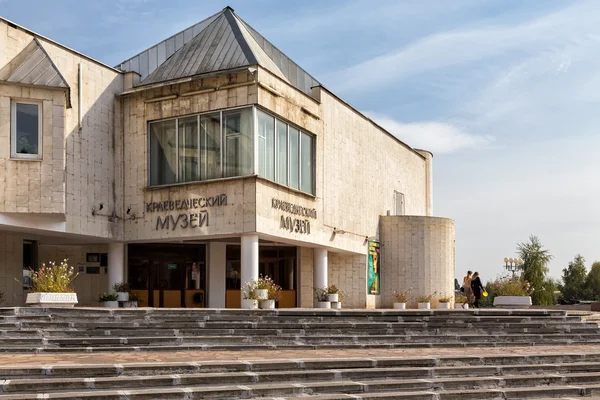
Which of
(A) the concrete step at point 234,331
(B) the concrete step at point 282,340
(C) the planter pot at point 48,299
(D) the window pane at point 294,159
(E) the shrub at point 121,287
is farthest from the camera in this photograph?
(D) the window pane at point 294,159

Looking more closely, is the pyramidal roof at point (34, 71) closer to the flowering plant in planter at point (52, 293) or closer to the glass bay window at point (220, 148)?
the glass bay window at point (220, 148)

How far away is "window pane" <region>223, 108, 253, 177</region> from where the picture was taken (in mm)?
22500

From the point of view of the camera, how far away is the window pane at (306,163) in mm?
25719

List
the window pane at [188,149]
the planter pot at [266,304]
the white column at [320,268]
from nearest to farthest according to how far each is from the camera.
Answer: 1. the planter pot at [266,304]
2. the window pane at [188,149]
3. the white column at [320,268]

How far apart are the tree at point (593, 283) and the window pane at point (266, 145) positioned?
52.9 m

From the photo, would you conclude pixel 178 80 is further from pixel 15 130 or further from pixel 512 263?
pixel 512 263

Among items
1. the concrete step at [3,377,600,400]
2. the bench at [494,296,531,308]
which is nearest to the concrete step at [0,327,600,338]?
the concrete step at [3,377,600,400]

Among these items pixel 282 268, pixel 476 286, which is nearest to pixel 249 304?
pixel 282 268

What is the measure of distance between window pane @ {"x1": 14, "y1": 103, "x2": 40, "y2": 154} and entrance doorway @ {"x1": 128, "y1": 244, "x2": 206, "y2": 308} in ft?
21.4

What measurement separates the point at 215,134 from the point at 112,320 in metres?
8.48

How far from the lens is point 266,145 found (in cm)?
2320

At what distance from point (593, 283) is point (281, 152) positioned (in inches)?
2175

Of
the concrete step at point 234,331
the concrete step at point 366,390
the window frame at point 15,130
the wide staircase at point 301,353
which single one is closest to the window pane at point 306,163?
the wide staircase at point 301,353

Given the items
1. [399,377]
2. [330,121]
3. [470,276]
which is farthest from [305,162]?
[399,377]
